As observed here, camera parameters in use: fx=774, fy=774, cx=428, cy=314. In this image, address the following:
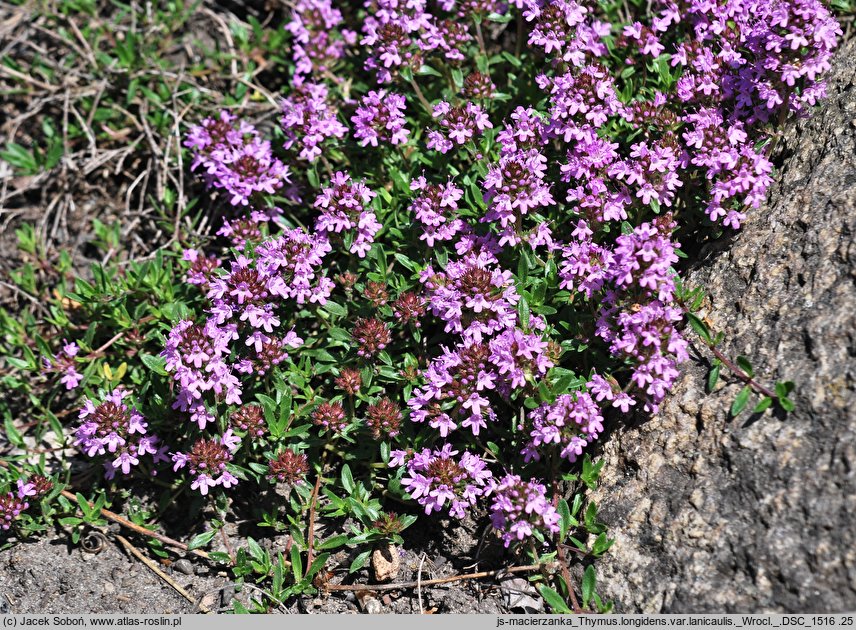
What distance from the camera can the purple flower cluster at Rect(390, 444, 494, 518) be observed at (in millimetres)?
3795

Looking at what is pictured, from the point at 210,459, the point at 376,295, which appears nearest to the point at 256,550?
the point at 210,459

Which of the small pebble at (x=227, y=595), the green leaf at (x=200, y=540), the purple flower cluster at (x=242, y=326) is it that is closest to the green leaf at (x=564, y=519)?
the purple flower cluster at (x=242, y=326)

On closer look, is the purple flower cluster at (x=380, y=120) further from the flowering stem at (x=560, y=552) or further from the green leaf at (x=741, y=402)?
the green leaf at (x=741, y=402)

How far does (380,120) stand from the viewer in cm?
459

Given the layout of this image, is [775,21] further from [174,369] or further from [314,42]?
[174,369]

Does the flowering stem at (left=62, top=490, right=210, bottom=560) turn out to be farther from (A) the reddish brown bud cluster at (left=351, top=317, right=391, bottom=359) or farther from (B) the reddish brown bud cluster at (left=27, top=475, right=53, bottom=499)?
(A) the reddish brown bud cluster at (left=351, top=317, right=391, bottom=359)

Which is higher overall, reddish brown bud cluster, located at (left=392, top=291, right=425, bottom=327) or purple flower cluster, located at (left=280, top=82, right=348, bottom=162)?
purple flower cluster, located at (left=280, top=82, right=348, bottom=162)

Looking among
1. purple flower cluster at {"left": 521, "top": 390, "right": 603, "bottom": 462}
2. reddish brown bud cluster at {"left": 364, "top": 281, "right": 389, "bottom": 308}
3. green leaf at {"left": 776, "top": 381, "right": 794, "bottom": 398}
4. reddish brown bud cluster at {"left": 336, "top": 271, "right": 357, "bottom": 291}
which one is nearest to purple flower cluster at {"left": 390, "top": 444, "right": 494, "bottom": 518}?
purple flower cluster at {"left": 521, "top": 390, "right": 603, "bottom": 462}

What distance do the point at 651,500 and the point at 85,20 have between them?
5425mm

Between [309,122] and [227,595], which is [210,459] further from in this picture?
[309,122]

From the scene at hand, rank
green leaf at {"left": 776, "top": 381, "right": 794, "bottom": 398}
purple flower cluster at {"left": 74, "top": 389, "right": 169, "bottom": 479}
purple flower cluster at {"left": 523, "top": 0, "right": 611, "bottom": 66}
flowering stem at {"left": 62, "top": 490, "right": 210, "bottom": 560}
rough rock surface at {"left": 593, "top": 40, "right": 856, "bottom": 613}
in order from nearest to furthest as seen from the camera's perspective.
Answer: rough rock surface at {"left": 593, "top": 40, "right": 856, "bottom": 613}
green leaf at {"left": 776, "top": 381, "right": 794, "bottom": 398}
purple flower cluster at {"left": 74, "top": 389, "right": 169, "bottom": 479}
flowering stem at {"left": 62, "top": 490, "right": 210, "bottom": 560}
purple flower cluster at {"left": 523, "top": 0, "right": 611, "bottom": 66}

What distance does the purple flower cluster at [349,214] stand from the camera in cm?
430

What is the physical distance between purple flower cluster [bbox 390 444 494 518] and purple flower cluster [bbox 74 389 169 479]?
4.89ft

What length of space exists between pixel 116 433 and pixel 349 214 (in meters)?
1.74
